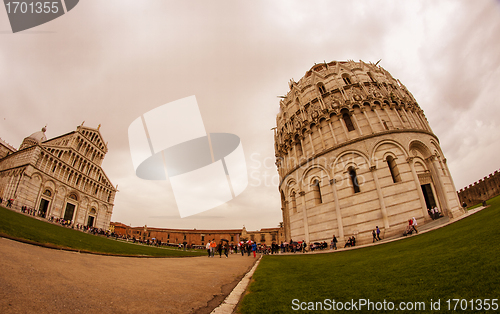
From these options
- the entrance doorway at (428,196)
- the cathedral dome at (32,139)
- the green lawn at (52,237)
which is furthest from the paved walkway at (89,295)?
the cathedral dome at (32,139)

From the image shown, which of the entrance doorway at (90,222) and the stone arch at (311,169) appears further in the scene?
the entrance doorway at (90,222)

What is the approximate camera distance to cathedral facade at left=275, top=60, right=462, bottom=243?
17312 mm

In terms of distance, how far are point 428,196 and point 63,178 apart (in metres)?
56.1

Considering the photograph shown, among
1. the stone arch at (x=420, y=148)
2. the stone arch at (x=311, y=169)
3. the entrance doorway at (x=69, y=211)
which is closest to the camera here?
the stone arch at (x=420, y=148)

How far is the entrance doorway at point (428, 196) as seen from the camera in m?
17.8

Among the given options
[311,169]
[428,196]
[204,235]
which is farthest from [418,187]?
[204,235]

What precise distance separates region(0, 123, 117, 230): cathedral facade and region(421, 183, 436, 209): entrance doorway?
168 feet

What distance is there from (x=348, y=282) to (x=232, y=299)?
107 inches

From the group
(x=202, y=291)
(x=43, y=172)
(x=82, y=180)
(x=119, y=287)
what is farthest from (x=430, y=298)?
(x=82, y=180)

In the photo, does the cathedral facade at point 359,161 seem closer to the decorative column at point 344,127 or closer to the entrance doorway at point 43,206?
the decorative column at point 344,127

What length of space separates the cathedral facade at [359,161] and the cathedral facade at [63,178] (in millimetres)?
40443

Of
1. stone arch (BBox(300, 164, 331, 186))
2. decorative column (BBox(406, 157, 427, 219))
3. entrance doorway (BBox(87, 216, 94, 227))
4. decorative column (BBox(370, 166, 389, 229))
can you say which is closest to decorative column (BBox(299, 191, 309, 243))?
stone arch (BBox(300, 164, 331, 186))

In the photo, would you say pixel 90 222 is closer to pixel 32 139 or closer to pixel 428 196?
pixel 32 139

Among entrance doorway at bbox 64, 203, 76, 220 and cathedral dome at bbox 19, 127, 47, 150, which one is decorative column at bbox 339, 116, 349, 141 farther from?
cathedral dome at bbox 19, 127, 47, 150
